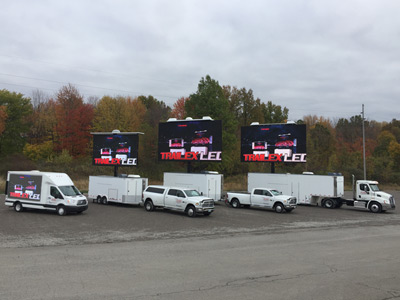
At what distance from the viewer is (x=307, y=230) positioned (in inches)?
743

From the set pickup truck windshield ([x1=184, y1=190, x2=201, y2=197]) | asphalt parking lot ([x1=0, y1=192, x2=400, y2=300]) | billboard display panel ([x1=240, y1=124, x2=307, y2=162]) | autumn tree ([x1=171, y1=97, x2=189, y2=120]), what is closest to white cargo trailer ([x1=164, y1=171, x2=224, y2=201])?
pickup truck windshield ([x1=184, y1=190, x2=201, y2=197])

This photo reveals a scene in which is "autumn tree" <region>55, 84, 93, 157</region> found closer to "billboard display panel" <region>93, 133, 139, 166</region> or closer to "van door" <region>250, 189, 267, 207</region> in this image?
"billboard display panel" <region>93, 133, 139, 166</region>

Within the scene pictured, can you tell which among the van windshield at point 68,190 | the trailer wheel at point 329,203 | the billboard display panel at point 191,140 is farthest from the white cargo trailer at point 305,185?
the van windshield at point 68,190

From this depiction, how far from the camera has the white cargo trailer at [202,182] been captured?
29891mm

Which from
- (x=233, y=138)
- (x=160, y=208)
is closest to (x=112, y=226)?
(x=160, y=208)

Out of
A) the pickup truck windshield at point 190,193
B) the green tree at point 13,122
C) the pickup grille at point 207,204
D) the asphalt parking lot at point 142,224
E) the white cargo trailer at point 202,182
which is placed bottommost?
the asphalt parking lot at point 142,224

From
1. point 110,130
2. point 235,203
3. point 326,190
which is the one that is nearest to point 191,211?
point 235,203

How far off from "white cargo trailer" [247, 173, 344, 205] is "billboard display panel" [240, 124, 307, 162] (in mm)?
1673

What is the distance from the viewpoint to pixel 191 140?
31797mm

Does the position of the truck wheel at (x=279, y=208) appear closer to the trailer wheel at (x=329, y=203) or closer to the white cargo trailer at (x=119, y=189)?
the trailer wheel at (x=329, y=203)

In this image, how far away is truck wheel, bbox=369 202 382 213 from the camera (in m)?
28.9

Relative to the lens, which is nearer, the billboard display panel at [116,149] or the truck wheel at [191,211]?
the truck wheel at [191,211]

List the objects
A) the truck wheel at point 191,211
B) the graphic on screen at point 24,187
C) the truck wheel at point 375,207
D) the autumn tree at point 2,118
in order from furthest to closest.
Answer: the autumn tree at point 2,118 < the truck wheel at point 375,207 < the graphic on screen at point 24,187 < the truck wheel at point 191,211

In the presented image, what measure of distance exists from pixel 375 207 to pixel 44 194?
25654 millimetres
